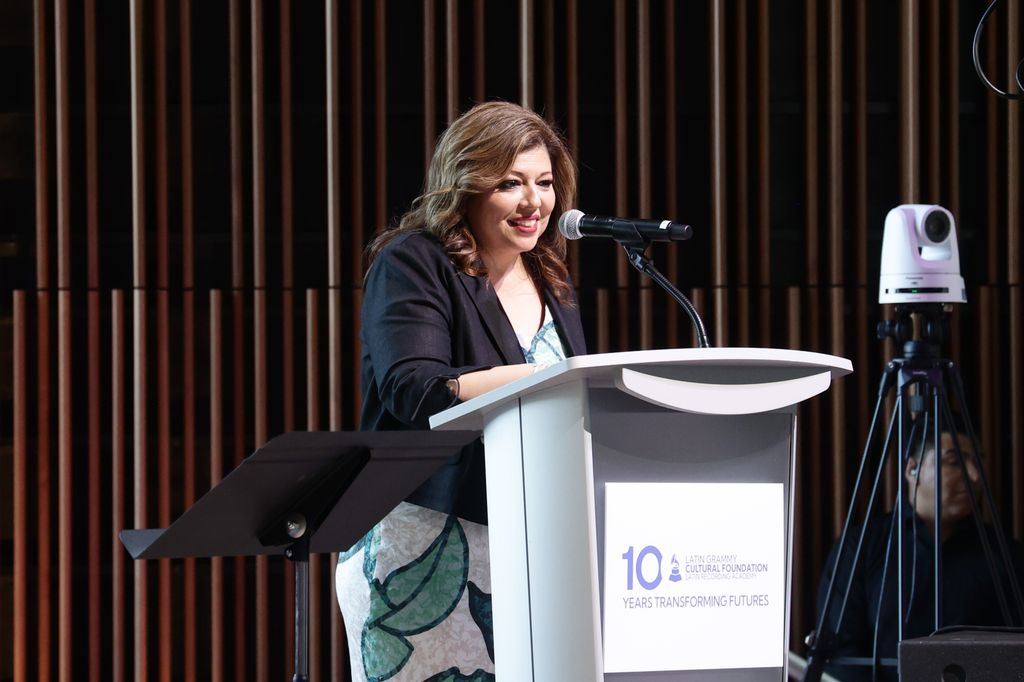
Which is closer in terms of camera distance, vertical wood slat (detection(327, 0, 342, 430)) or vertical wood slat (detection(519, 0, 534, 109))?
vertical wood slat (detection(327, 0, 342, 430))

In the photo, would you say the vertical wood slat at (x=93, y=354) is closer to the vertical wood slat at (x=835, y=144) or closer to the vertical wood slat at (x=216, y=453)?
the vertical wood slat at (x=216, y=453)

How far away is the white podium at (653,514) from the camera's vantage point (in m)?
1.40

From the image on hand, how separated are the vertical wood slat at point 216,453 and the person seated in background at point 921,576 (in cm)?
195

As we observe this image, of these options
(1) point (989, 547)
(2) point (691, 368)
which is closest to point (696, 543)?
(2) point (691, 368)

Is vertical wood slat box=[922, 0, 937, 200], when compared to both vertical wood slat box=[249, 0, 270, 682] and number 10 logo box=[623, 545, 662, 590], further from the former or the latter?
number 10 logo box=[623, 545, 662, 590]

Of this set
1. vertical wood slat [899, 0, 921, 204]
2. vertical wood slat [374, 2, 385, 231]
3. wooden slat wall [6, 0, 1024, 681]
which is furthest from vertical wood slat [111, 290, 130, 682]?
vertical wood slat [899, 0, 921, 204]

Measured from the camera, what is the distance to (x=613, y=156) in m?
4.34

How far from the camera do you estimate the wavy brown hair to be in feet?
6.93

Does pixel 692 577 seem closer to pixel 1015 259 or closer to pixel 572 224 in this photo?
pixel 572 224

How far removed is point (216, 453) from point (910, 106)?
269 cm

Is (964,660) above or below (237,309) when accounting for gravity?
below

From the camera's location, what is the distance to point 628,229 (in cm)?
178

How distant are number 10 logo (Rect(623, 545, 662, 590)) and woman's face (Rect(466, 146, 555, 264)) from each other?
2.69ft

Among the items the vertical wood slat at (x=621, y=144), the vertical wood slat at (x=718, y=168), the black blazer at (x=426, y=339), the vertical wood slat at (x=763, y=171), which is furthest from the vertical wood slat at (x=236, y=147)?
the black blazer at (x=426, y=339)
